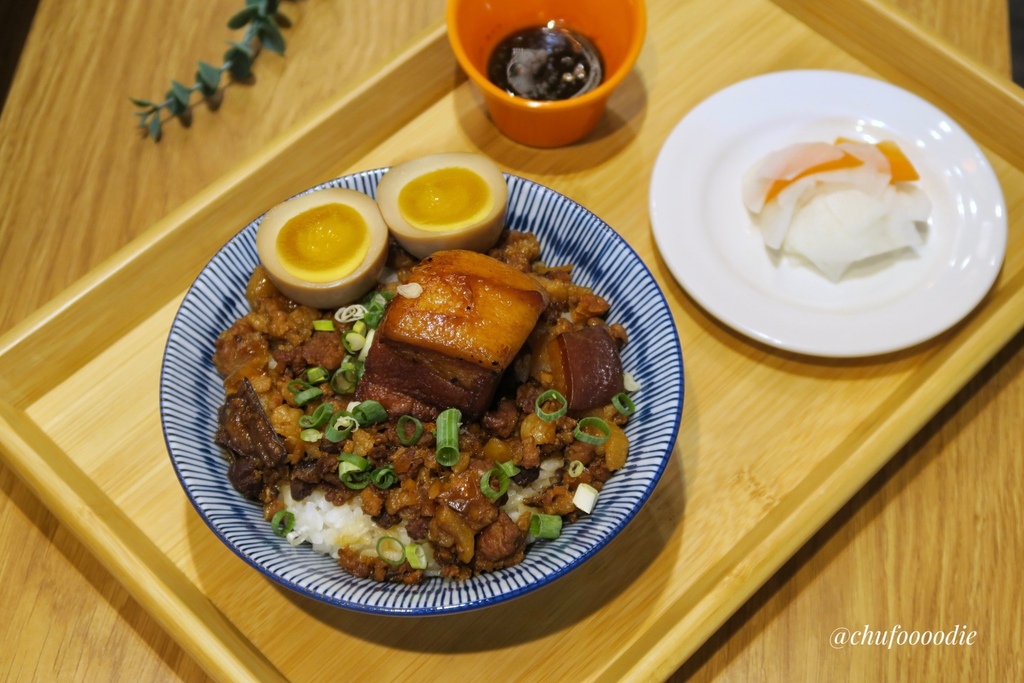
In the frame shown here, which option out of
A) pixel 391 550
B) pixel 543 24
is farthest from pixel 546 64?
pixel 391 550

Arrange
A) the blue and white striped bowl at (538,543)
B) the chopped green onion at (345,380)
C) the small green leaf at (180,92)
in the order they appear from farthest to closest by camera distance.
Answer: the small green leaf at (180,92) < the chopped green onion at (345,380) < the blue and white striped bowl at (538,543)

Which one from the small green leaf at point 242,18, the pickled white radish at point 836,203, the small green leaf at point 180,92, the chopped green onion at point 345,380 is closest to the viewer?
the chopped green onion at point 345,380

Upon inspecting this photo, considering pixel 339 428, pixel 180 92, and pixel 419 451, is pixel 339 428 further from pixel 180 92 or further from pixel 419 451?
pixel 180 92

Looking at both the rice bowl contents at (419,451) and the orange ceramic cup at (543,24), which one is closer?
the rice bowl contents at (419,451)

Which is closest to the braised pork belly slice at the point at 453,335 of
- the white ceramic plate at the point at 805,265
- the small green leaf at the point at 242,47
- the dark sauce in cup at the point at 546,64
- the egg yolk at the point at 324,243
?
the egg yolk at the point at 324,243

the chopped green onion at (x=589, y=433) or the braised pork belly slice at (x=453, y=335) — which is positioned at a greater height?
the braised pork belly slice at (x=453, y=335)

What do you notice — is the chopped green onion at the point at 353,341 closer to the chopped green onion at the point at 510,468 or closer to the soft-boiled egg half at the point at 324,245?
the soft-boiled egg half at the point at 324,245
